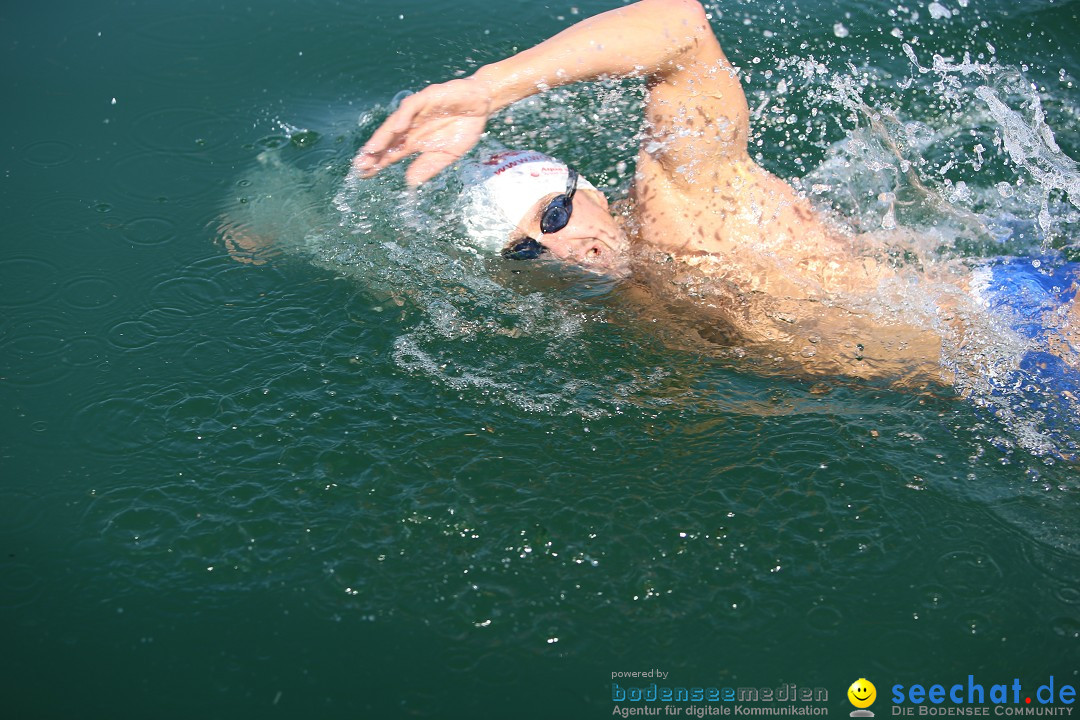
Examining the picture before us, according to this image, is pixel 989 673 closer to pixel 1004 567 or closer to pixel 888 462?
pixel 1004 567

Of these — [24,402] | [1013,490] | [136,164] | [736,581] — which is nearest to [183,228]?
[136,164]

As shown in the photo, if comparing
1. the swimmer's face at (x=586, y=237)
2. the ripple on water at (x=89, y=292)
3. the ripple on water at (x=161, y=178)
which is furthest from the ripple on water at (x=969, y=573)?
the ripple on water at (x=161, y=178)

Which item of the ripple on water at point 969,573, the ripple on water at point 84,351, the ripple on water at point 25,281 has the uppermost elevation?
the ripple on water at point 25,281

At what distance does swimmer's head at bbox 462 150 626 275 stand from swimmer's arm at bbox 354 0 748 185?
41 centimetres

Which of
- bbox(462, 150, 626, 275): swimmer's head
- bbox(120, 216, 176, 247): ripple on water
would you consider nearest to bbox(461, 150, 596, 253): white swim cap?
bbox(462, 150, 626, 275): swimmer's head

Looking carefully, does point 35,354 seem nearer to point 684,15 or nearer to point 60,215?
point 60,215

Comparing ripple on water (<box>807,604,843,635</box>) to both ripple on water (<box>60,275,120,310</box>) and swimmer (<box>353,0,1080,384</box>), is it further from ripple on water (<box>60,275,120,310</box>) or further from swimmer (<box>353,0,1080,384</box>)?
ripple on water (<box>60,275,120,310</box>)

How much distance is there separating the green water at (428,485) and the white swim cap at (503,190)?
0.63 feet

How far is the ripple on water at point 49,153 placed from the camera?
201 inches

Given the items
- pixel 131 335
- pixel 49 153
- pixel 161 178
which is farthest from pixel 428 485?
pixel 49 153

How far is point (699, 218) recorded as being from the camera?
3678 mm

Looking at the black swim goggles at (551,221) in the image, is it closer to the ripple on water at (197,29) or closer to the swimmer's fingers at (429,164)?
the swimmer's fingers at (429,164)

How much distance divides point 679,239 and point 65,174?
364cm

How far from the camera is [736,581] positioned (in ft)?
9.82
